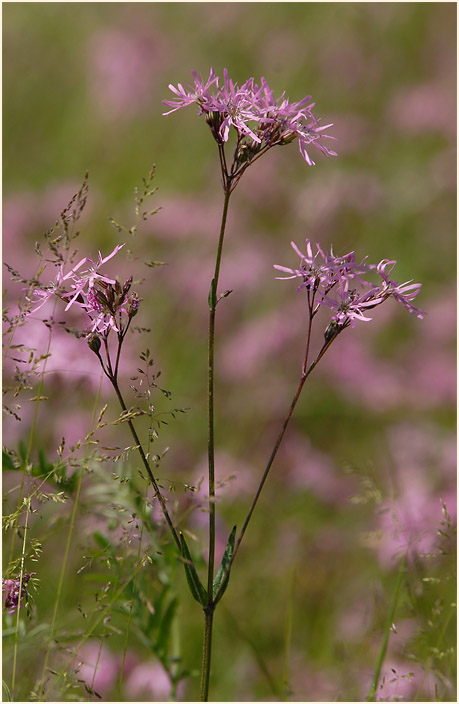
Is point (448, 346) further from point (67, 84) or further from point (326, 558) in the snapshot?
point (67, 84)

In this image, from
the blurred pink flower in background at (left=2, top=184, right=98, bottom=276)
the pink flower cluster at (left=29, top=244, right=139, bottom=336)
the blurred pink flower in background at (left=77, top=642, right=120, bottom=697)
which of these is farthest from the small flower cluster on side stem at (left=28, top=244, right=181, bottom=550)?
the blurred pink flower in background at (left=2, top=184, right=98, bottom=276)

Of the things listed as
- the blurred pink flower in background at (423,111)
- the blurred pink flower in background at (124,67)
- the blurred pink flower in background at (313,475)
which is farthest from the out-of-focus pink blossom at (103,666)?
the blurred pink flower in background at (124,67)

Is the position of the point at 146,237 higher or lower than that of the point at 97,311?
higher

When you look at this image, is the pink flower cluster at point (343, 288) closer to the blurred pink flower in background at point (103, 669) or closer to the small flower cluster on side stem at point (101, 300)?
the small flower cluster on side stem at point (101, 300)

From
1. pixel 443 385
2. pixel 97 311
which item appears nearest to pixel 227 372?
pixel 443 385

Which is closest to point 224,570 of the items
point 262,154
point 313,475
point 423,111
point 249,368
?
point 262,154

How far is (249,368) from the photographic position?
3852mm

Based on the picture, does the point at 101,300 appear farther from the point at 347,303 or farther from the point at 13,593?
the point at 13,593

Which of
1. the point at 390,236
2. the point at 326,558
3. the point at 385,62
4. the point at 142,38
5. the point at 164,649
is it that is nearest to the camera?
the point at 164,649

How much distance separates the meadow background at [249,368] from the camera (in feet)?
5.89

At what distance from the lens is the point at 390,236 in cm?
511

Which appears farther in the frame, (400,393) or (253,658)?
(400,393)

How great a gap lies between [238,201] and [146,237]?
76 cm

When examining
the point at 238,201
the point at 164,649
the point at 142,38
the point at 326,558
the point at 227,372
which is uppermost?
the point at 142,38
